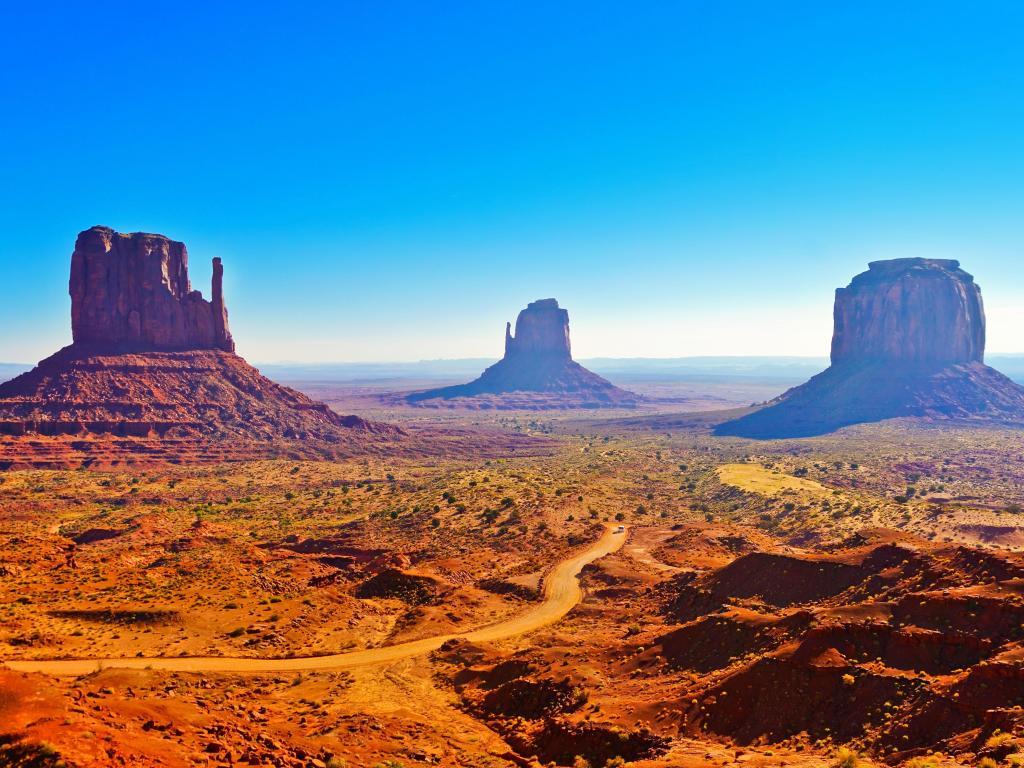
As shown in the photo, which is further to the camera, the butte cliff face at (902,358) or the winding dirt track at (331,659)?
the butte cliff face at (902,358)

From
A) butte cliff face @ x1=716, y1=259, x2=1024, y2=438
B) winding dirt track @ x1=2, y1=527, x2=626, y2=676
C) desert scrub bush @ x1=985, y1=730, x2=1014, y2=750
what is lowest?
winding dirt track @ x1=2, y1=527, x2=626, y2=676

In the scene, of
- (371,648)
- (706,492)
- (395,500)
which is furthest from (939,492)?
(371,648)

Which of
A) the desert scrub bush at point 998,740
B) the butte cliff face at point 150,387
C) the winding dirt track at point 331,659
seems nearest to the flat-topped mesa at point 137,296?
the butte cliff face at point 150,387

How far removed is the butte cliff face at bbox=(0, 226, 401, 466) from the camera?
10925 cm

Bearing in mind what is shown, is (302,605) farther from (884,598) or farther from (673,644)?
(884,598)

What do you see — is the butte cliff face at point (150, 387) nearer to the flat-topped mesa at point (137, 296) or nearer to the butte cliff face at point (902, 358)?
the flat-topped mesa at point (137, 296)

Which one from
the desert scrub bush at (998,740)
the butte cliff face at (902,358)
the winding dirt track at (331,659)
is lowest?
the winding dirt track at (331,659)

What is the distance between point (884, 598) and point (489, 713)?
1716cm

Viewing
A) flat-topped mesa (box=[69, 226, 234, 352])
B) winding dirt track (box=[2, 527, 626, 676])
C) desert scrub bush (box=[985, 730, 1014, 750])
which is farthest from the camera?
flat-topped mesa (box=[69, 226, 234, 352])

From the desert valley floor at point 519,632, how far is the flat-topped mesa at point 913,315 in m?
107

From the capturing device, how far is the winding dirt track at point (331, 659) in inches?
1211

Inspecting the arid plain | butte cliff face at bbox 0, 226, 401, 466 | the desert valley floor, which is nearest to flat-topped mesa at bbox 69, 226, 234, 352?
butte cliff face at bbox 0, 226, 401, 466

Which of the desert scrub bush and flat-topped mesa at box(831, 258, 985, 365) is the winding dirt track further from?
flat-topped mesa at box(831, 258, 985, 365)

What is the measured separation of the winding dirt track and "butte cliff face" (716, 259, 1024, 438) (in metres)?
127
